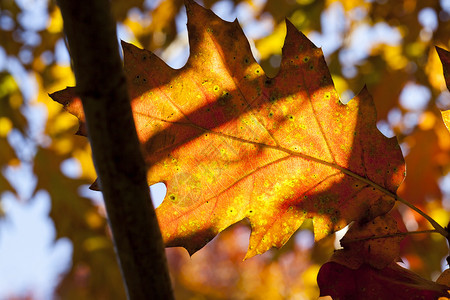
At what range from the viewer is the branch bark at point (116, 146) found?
43 cm

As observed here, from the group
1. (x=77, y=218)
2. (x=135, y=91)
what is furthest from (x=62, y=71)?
(x=135, y=91)

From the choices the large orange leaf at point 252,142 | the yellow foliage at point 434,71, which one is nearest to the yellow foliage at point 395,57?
the yellow foliage at point 434,71

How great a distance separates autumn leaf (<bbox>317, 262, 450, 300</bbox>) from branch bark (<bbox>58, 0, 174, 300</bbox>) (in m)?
0.26

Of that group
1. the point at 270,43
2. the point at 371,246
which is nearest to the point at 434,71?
the point at 270,43

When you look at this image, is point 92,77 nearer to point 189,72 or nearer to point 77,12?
point 77,12

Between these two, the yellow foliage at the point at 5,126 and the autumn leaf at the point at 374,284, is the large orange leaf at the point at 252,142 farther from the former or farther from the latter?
the yellow foliage at the point at 5,126

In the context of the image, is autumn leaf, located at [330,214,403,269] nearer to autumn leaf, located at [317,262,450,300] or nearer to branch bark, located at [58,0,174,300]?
autumn leaf, located at [317,262,450,300]

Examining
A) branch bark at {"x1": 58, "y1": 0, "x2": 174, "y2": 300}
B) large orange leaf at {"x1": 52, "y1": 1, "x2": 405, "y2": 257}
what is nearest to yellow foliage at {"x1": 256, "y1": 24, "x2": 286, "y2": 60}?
large orange leaf at {"x1": 52, "y1": 1, "x2": 405, "y2": 257}

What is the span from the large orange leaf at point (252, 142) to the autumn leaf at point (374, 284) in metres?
0.07

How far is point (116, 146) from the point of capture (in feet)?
1.53

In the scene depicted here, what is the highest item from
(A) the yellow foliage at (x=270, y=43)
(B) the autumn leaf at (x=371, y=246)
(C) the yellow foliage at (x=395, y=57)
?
(A) the yellow foliage at (x=270, y=43)

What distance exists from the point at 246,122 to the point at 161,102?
0.43 ft

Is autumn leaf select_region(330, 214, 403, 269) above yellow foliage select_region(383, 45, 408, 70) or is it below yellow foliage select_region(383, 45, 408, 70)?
above

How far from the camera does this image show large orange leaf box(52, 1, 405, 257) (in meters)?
0.65
